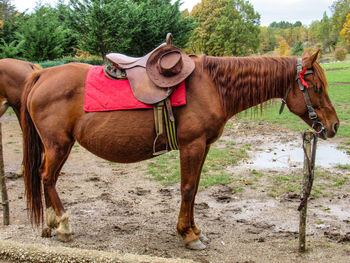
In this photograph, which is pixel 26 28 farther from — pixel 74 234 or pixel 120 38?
pixel 74 234

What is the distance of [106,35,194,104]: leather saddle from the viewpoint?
3191mm

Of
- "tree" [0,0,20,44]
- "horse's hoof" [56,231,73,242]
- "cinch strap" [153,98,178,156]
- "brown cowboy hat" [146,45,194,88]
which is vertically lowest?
"horse's hoof" [56,231,73,242]

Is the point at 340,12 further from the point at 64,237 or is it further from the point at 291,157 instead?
the point at 64,237

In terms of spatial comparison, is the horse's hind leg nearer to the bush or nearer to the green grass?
the green grass

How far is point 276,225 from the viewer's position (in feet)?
12.8

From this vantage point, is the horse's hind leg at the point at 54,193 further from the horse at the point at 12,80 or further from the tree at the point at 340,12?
the tree at the point at 340,12

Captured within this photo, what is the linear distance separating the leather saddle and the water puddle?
346 cm

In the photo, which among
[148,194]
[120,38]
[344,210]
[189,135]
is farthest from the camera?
[120,38]

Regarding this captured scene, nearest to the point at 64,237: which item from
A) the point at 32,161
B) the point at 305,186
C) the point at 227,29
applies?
the point at 32,161

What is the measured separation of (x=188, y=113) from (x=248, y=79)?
0.74m

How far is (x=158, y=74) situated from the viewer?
10.7 ft

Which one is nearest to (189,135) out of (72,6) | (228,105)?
(228,105)

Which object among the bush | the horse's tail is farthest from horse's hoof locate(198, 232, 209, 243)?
the bush

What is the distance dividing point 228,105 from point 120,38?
1493cm
